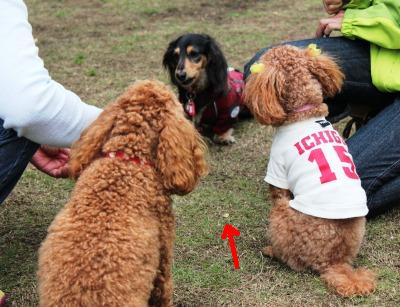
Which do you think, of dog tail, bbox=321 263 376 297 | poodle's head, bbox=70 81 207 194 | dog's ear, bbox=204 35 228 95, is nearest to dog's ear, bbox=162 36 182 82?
dog's ear, bbox=204 35 228 95

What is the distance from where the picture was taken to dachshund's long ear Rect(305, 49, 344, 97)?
288 cm

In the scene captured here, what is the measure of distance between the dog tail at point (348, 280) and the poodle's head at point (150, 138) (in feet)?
3.15

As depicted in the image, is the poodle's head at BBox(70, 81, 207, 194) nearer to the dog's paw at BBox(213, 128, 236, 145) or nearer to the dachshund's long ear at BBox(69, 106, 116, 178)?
the dachshund's long ear at BBox(69, 106, 116, 178)

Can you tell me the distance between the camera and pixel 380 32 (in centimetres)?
330

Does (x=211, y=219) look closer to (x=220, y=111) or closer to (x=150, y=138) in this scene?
(x=150, y=138)

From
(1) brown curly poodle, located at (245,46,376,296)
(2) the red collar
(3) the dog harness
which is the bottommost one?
(3) the dog harness

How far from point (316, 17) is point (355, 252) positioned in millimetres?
5514

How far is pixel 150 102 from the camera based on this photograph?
2117 mm

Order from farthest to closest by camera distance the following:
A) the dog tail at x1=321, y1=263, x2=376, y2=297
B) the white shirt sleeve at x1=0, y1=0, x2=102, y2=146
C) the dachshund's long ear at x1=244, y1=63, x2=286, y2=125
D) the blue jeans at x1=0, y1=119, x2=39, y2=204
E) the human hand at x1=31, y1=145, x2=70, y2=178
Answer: the human hand at x1=31, y1=145, x2=70, y2=178 < the dachshund's long ear at x1=244, y1=63, x2=286, y2=125 < the dog tail at x1=321, y1=263, x2=376, y2=297 < the blue jeans at x1=0, y1=119, x2=39, y2=204 < the white shirt sleeve at x1=0, y1=0, x2=102, y2=146

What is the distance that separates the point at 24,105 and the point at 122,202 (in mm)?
621

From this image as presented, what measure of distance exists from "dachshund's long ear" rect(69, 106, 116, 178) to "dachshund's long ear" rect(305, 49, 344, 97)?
121 centimetres

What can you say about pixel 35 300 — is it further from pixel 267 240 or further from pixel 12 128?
pixel 267 240

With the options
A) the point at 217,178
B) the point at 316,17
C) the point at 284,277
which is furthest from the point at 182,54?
the point at 316,17

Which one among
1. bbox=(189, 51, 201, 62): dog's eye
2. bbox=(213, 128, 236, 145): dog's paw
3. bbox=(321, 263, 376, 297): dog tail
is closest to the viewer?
bbox=(321, 263, 376, 297): dog tail
